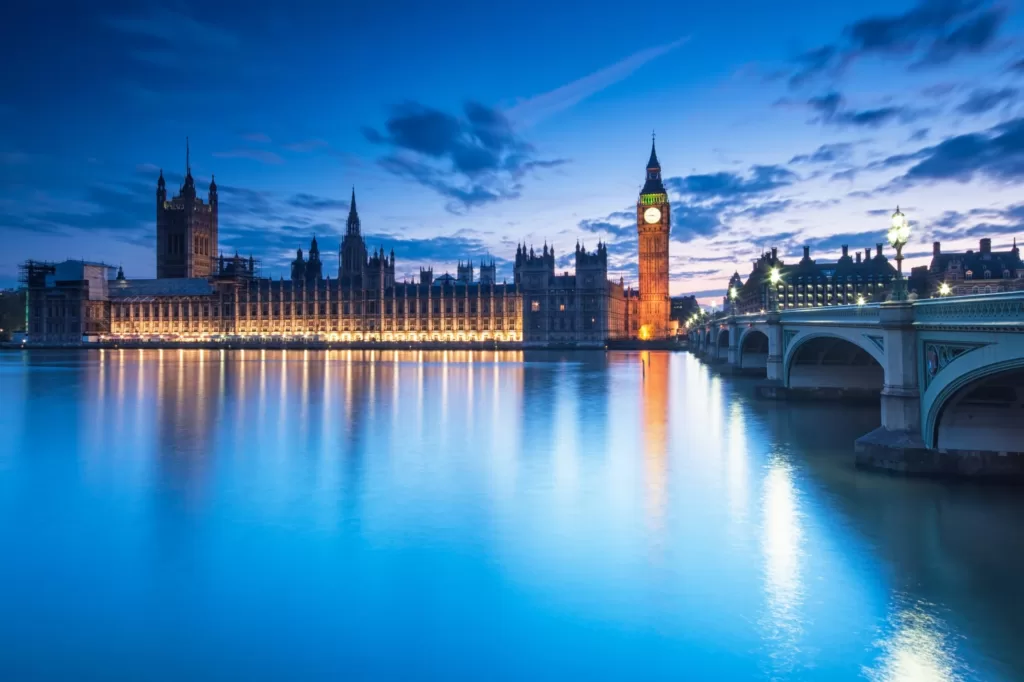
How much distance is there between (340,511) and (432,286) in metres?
121

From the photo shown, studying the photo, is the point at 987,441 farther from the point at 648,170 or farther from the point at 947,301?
the point at 648,170

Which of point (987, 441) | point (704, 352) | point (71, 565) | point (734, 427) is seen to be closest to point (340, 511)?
point (71, 565)

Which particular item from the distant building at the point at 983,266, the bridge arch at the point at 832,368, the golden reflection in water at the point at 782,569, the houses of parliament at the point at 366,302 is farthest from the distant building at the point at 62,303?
the golden reflection in water at the point at 782,569

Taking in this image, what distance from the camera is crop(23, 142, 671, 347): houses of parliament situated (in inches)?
5054

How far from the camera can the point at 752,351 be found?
62.8 meters

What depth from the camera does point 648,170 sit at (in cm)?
16012

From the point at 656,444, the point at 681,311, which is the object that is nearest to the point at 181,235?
the point at 681,311

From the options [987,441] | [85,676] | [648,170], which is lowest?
[85,676]

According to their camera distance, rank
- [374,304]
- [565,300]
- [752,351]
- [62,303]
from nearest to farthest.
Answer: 1. [752,351]
2. [565,300]
3. [374,304]
4. [62,303]

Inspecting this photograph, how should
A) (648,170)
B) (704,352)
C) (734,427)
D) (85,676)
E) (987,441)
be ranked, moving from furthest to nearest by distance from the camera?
(648,170), (704,352), (734,427), (987,441), (85,676)

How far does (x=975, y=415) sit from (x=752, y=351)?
4672 centimetres

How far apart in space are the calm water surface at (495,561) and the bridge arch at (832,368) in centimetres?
1196

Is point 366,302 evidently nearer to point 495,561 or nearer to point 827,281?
point 827,281

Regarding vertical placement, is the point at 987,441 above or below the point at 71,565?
above
